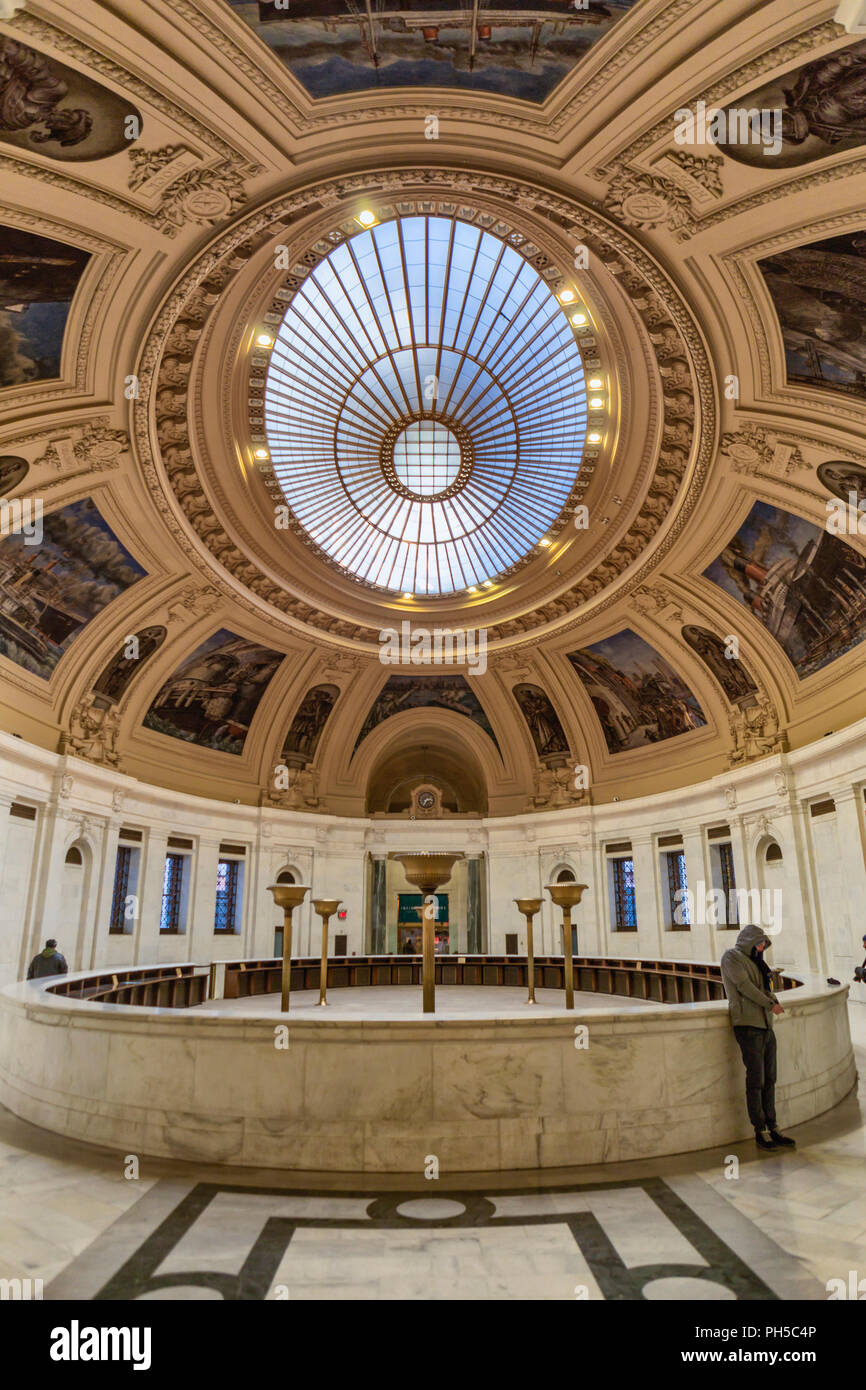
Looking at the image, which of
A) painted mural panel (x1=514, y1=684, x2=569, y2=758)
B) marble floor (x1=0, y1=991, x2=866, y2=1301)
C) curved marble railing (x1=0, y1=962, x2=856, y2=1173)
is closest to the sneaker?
marble floor (x1=0, y1=991, x2=866, y2=1301)

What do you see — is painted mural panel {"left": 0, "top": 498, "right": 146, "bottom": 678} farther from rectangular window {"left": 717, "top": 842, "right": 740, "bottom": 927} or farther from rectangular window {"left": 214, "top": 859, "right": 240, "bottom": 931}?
rectangular window {"left": 717, "top": 842, "right": 740, "bottom": 927}

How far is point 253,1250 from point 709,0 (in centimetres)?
1005

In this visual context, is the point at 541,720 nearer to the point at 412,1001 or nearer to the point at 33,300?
the point at 412,1001

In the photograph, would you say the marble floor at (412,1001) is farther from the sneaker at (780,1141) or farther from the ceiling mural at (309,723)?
the ceiling mural at (309,723)

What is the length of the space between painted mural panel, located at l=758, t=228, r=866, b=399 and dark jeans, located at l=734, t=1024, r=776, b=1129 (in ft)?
28.9

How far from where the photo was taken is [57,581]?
50.9 ft

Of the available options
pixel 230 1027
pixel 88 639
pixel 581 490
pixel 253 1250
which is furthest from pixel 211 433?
pixel 253 1250

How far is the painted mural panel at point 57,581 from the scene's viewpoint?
571 inches

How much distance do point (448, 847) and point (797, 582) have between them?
44.3ft

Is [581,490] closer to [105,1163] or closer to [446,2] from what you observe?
[446,2]

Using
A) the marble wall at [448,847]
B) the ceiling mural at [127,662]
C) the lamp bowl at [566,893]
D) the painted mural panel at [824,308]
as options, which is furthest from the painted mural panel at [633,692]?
the lamp bowl at [566,893]

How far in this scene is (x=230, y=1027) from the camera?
5863 millimetres

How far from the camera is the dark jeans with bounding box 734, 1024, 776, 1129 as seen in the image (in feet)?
20.2

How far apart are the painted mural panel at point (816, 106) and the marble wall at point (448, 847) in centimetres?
982
